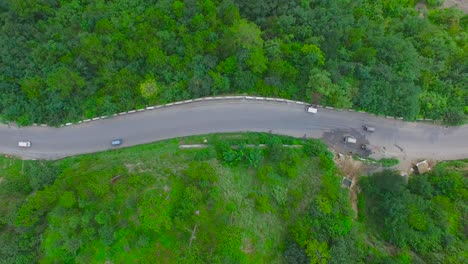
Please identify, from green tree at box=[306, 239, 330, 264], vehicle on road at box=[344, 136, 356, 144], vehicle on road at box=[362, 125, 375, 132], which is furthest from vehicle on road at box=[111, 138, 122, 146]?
vehicle on road at box=[362, 125, 375, 132]

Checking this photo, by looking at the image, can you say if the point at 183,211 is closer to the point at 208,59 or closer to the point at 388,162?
the point at 208,59

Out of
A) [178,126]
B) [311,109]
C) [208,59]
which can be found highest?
[208,59]

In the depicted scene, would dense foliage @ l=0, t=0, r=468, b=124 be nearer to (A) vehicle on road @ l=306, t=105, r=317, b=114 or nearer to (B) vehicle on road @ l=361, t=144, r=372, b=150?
(A) vehicle on road @ l=306, t=105, r=317, b=114

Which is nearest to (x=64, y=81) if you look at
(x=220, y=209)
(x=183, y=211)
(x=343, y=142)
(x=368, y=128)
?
(x=183, y=211)

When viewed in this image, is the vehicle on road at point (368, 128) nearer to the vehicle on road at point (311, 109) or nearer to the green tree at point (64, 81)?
the vehicle on road at point (311, 109)

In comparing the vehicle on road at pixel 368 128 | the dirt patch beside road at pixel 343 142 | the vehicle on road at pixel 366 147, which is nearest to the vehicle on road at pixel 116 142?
the dirt patch beside road at pixel 343 142

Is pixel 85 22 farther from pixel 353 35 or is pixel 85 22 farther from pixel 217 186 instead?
pixel 353 35
